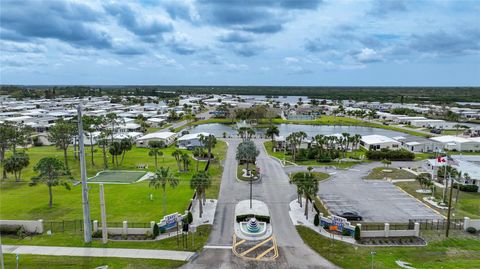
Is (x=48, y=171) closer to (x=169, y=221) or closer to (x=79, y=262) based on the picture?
(x=79, y=262)

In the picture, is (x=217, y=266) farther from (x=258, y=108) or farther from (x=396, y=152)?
(x=258, y=108)

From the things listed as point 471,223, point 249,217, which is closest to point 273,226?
point 249,217

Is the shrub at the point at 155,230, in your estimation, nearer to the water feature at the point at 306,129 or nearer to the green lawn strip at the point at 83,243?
the green lawn strip at the point at 83,243

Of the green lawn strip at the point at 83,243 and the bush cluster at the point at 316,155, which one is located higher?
the bush cluster at the point at 316,155

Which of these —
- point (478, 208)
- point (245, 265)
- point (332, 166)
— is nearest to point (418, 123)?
point (332, 166)

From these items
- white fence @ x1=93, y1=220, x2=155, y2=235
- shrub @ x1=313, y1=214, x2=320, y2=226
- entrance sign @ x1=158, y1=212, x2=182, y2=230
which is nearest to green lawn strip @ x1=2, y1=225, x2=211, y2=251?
white fence @ x1=93, y1=220, x2=155, y2=235

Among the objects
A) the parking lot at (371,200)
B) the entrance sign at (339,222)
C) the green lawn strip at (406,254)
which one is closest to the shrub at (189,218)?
the green lawn strip at (406,254)

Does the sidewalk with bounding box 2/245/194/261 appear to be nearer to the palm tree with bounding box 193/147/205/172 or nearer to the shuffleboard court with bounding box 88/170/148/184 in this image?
the shuffleboard court with bounding box 88/170/148/184

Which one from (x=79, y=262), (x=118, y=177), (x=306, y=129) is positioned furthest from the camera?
(x=306, y=129)
